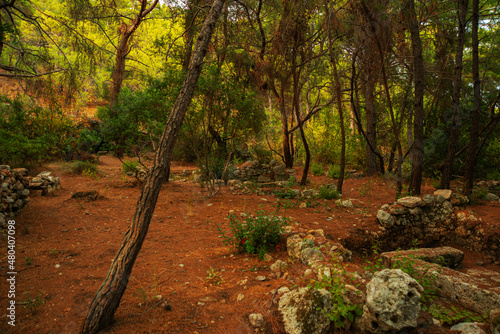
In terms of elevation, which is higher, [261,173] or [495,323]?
[261,173]

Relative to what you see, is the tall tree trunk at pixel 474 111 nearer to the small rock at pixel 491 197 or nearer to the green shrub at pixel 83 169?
the small rock at pixel 491 197

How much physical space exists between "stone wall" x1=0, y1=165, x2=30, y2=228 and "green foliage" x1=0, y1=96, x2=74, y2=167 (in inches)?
87.3

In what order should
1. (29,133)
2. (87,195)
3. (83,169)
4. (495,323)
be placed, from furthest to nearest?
(83,169) → (29,133) → (87,195) → (495,323)

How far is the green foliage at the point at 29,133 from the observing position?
269 inches

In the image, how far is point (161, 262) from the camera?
12.2 feet

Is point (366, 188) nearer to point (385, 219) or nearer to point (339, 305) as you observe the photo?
point (385, 219)

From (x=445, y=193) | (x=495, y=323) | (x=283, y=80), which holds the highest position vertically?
(x=283, y=80)

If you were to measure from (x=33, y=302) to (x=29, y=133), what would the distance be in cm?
788

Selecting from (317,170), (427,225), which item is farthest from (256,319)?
(317,170)

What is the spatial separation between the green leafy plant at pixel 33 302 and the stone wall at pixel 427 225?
4.63 meters

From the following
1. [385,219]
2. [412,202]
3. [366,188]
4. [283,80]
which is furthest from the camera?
[283,80]

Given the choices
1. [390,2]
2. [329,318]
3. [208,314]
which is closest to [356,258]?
[329,318]

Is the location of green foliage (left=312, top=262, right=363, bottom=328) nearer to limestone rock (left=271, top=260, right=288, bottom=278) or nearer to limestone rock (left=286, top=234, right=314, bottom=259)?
limestone rock (left=271, top=260, right=288, bottom=278)

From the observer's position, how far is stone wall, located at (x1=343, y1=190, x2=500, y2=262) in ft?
16.1
